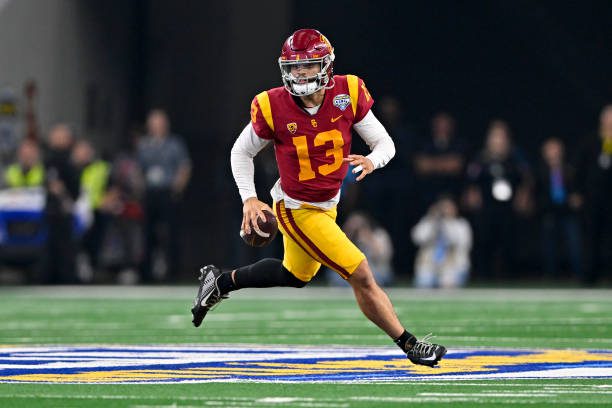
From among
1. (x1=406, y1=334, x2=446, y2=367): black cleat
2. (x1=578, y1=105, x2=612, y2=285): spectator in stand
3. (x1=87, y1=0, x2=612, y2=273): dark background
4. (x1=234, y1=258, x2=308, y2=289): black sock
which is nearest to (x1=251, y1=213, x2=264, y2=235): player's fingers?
(x1=234, y1=258, x2=308, y2=289): black sock

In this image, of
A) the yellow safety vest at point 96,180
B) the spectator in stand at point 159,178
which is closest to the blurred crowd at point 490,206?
the spectator in stand at point 159,178

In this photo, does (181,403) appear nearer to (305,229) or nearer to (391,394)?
(391,394)

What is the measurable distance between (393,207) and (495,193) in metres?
1.66

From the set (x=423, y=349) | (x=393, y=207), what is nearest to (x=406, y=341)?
(x=423, y=349)

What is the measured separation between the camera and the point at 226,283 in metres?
9.95

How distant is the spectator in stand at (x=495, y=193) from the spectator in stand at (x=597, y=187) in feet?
3.80

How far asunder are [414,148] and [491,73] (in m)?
2.41

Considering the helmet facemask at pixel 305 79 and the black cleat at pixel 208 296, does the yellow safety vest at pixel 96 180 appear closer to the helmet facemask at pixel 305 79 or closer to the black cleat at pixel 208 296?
the black cleat at pixel 208 296

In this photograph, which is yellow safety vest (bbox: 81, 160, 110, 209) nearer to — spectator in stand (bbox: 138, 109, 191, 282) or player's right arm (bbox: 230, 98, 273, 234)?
spectator in stand (bbox: 138, 109, 191, 282)

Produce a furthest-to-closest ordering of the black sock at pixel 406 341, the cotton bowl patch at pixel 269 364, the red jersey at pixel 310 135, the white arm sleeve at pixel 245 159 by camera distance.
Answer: the white arm sleeve at pixel 245 159 < the red jersey at pixel 310 135 < the black sock at pixel 406 341 < the cotton bowl patch at pixel 269 364

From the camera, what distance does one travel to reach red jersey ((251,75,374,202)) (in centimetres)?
911

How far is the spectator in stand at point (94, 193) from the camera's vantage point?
20.7 m

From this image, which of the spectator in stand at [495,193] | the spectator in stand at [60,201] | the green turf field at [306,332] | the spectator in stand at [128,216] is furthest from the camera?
the spectator in stand at [128,216]

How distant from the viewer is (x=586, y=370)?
8.73m
